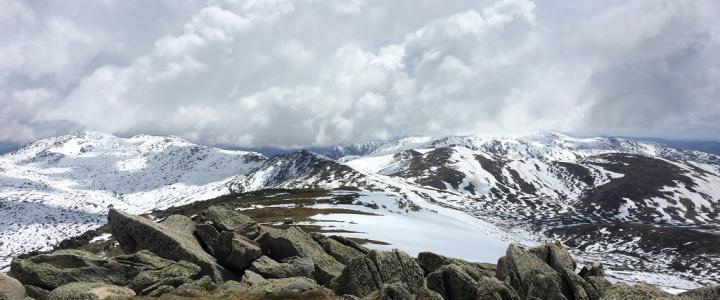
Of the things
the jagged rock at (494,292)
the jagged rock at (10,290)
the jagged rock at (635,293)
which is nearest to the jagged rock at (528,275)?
the jagged rock at (494,292)

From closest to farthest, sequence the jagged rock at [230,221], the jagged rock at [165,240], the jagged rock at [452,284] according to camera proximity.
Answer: the jagged rock at [452,284], the jagged rock at [165,240], the jagged rock at [230,221]

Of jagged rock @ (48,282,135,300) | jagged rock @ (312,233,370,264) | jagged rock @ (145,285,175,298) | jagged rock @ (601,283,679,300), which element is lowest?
jagged rock @ (145,285,175,298)

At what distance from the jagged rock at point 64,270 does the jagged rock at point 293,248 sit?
10.6m

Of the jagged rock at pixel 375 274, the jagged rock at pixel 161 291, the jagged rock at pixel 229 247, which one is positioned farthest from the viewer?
the jagged rock at pixel 229 247

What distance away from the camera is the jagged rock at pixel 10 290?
891 inches

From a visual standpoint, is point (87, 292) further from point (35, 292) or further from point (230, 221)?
point (230, 221)

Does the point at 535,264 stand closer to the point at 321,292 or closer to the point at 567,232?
the point at 321,292

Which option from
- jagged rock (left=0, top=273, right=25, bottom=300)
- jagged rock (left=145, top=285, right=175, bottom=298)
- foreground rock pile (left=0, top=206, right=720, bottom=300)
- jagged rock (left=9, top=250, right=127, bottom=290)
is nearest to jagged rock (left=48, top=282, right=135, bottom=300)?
foreground rock pile (left=0, top=206, right=720, bottom=300)

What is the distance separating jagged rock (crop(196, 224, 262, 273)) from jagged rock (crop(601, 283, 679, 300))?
23.7 metres

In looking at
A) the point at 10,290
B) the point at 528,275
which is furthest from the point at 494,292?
the point at 10,290

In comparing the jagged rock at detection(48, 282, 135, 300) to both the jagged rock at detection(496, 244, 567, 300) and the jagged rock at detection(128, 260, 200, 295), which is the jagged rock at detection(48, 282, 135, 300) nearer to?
the jagged rock at detection(128, 260, 200, 295)

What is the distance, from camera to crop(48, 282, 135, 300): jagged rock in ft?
78.5

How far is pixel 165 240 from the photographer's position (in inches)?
1352

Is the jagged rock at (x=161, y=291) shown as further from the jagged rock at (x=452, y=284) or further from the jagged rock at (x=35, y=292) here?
the jagged rock at (x=452, y=284)
